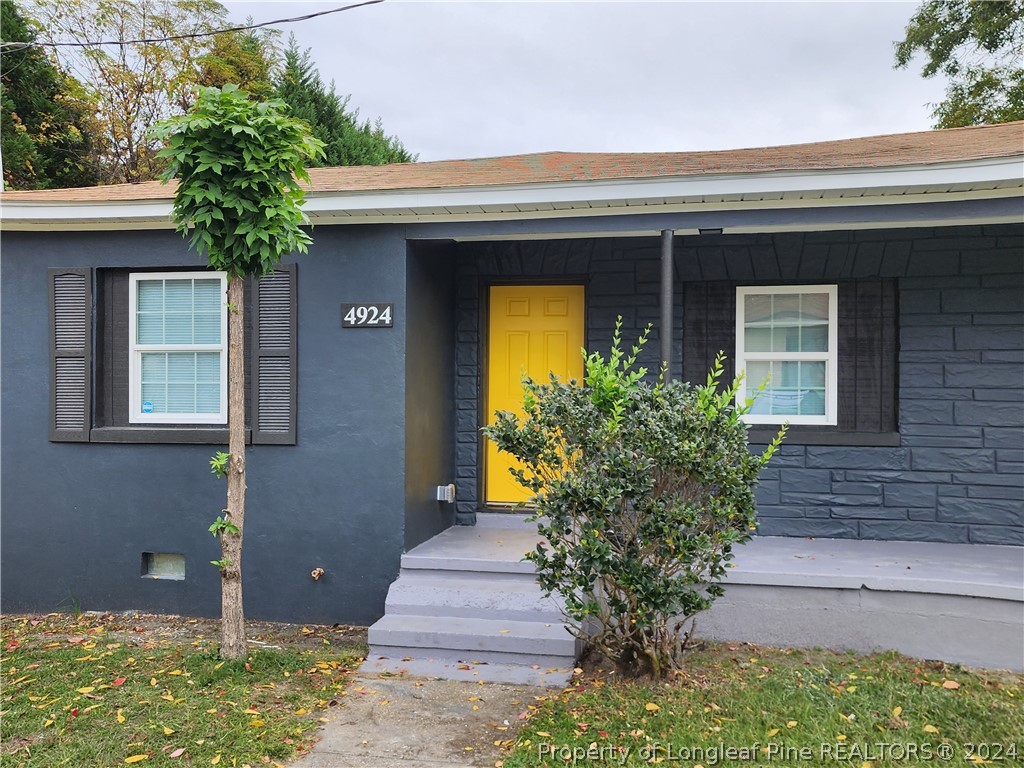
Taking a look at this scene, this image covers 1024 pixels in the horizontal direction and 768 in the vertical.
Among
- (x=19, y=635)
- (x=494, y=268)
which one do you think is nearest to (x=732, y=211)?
(x=494, y=268)

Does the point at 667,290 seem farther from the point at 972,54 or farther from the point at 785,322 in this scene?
the point at 972,54

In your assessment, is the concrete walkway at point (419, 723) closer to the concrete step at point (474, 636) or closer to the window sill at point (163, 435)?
the concrete step at point (474, 636)

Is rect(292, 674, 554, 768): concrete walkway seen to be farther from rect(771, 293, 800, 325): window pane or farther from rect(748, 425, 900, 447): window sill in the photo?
rect(771, 293, 800, 325): window pane

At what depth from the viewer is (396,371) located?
557cm

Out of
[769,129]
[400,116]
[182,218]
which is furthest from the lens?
[400,116]

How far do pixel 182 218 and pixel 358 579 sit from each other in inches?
107

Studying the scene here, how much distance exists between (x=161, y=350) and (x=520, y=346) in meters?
2.85

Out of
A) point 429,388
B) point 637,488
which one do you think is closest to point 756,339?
point 429,388

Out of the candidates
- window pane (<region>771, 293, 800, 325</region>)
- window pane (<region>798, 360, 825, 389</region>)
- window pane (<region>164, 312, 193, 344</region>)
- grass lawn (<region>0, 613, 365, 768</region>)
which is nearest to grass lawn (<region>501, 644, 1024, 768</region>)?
grass lawn (<region>0, 613, 365, 768</region>)

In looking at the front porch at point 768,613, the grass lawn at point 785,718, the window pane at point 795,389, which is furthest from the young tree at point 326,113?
the grass lawn at point 785,718

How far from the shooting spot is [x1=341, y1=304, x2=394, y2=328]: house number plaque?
5582mm

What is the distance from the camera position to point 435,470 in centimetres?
622

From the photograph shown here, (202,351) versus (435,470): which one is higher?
(202,351)

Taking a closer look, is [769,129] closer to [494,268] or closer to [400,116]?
[400,116]
